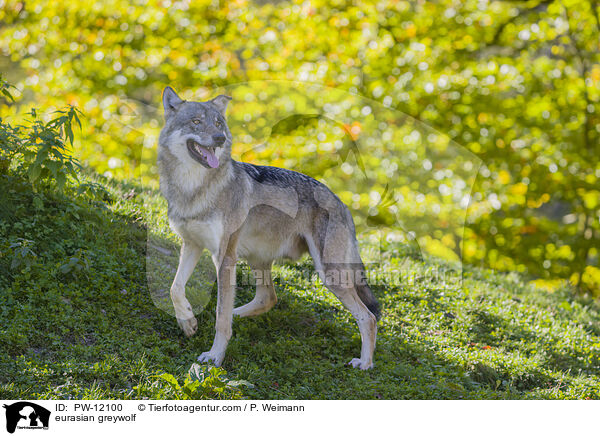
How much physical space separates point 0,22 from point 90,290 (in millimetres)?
10150

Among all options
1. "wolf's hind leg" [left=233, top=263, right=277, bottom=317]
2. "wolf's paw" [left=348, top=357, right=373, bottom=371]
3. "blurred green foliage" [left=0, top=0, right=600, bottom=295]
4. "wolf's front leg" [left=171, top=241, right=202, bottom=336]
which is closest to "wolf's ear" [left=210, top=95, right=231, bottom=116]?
"wolf's front leg" [left=171, top=241, right=202, bottom=336]

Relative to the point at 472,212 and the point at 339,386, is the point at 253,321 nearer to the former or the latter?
the point at 339,386

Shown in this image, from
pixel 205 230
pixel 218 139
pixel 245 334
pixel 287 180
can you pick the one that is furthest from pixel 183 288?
pixel 287 180

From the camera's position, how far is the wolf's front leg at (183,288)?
4.94 meters

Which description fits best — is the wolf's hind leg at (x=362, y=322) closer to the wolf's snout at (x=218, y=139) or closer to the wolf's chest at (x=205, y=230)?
the wolf's chest at (x=205, y=230)

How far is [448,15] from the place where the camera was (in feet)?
39.4

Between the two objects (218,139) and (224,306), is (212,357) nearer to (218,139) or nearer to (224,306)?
(224,306)

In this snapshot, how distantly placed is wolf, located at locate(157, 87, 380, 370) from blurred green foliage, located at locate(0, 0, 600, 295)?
5.36 m

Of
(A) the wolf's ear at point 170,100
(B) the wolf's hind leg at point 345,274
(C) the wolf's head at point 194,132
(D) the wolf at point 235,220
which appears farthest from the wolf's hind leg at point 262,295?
(A) the wolf's ear at point 170,100

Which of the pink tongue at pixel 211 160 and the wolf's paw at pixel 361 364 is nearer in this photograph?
the pink tongue at pixel 211 160

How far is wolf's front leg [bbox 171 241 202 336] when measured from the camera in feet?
16.2
